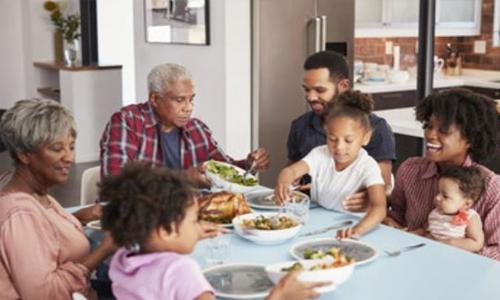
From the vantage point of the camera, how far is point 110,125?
271cm

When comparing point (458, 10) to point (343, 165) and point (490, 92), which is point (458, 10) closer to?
point (490, 92)

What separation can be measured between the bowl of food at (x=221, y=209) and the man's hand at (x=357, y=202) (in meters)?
0.36

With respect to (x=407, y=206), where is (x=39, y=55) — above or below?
above

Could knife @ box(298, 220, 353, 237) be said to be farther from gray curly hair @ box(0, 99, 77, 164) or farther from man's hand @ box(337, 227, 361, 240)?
gray curly hair @ box(0, 99, 77, 164)

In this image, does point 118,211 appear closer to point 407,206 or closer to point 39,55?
point 407,206

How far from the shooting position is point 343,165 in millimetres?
2312

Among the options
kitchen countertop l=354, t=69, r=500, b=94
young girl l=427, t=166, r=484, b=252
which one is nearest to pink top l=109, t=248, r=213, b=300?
young girl l=427, t=166, r=484, b=252

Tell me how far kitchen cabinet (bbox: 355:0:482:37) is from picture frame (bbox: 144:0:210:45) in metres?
1.84

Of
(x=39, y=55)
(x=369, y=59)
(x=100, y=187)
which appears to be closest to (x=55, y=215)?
(x=100, y=187)

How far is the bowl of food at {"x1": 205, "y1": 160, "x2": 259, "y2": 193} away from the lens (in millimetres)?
2461

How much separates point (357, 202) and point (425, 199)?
0.24 m

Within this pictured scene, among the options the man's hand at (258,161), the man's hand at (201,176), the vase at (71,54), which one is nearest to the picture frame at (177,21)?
the man's hand at (258,161)

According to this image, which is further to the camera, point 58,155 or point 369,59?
point 369,59

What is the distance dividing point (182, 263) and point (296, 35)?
129 inches
